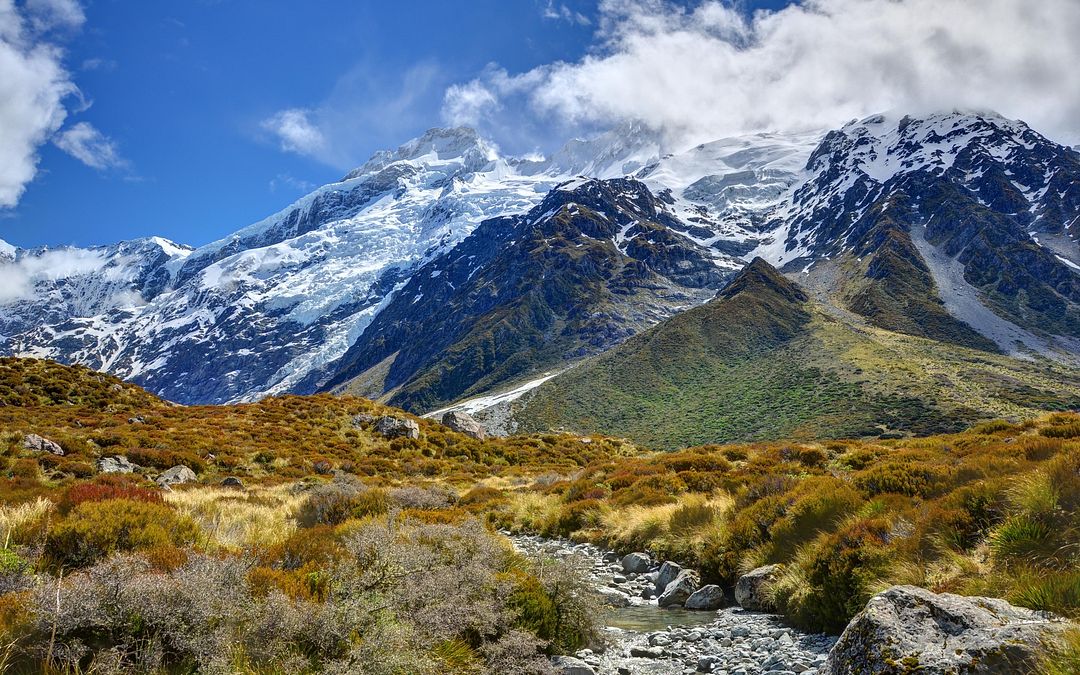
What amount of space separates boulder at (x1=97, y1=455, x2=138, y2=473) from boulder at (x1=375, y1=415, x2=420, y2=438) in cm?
1975

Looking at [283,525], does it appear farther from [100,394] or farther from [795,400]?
[795,400]

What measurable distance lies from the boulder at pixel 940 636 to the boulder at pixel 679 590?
600cm

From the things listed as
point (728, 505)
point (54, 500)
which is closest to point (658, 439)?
point (728, 505)

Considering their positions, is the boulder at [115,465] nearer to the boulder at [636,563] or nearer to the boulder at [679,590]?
the boulder at [636,563]

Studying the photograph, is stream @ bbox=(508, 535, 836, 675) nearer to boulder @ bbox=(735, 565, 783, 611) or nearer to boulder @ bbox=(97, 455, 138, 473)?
boulder @ bbox=(735, 565, 783, 611)

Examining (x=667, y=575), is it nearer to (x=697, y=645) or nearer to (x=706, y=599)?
(x=706, y=599)

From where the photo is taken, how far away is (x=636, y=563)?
13.9 m

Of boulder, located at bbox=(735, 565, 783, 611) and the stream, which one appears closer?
the stream

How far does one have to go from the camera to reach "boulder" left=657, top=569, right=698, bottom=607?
1112 cm

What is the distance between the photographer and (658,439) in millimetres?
126250

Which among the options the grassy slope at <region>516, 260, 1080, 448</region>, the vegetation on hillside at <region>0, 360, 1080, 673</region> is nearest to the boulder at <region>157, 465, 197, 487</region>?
the vegetation on hillside at <region>0, 360, 1080, 673</region>

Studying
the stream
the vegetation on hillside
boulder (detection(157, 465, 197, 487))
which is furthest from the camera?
boulder (detection(157, 465, 197, 487))

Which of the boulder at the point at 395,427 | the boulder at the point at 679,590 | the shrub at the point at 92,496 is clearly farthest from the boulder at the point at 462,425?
the shrub at the point at 92,496

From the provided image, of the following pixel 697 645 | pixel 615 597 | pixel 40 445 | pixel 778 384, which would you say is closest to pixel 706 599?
pixel 615 597
